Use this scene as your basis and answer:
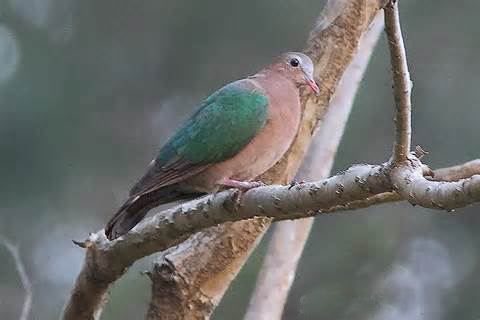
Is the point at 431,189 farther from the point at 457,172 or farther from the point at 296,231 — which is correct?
the point at 296,231

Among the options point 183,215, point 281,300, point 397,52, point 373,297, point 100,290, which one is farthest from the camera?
point 373,297

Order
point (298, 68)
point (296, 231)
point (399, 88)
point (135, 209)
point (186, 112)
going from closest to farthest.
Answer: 1. point (399, 88)
2. point (135, 209)
3. point (298, 68)
4. point (296, 231)
5. point (186, 112)

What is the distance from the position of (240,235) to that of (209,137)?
0.35 meters

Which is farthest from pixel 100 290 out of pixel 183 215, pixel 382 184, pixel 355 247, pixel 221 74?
pixel 221 74

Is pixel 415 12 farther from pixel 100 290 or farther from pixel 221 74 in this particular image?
pixel 100 290

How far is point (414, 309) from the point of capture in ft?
30.2

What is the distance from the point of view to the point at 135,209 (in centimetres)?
415

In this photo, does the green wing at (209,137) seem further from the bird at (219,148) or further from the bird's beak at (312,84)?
the bird's beak at (312,84)

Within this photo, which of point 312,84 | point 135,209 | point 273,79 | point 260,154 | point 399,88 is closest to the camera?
point 399,88

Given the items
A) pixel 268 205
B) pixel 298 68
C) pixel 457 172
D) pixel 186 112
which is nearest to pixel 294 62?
pixel 298 68

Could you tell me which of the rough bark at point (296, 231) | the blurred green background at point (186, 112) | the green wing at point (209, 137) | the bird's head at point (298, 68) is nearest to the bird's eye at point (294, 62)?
the bird's head at point (298, 68)

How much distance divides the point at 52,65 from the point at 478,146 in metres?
3.76

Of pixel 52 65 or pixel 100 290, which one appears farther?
pixel 52 65

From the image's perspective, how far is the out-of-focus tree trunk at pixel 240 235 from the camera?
4.10 metres
